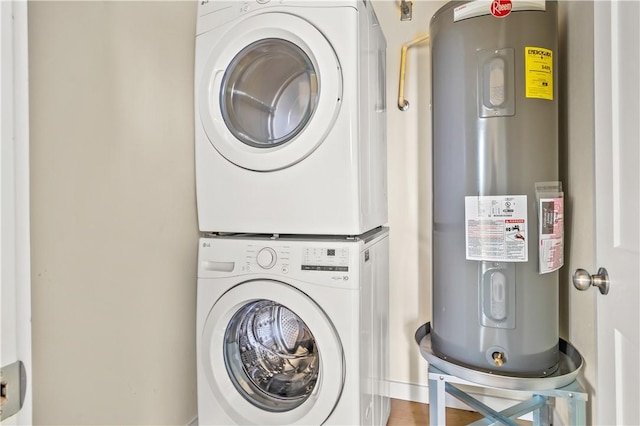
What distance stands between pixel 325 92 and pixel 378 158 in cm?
43

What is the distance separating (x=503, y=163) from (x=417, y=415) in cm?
124

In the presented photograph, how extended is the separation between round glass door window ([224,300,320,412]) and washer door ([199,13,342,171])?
1.84 ft

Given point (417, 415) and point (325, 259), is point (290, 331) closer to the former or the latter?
point (325, 259)

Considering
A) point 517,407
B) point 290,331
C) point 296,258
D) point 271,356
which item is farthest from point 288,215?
point 517,407

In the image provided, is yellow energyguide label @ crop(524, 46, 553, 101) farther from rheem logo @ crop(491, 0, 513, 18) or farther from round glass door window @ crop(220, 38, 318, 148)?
round glass door window @ crop(220, 38, 318, 148)

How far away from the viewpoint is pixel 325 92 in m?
1.24

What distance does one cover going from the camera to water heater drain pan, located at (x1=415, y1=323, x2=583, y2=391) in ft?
3.62

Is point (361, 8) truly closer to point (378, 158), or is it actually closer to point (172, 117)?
point (378, 158)

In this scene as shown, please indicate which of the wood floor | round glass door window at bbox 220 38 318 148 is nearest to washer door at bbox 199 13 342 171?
round glass door window at bbox 220 38 318 148

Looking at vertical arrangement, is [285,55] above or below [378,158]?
above

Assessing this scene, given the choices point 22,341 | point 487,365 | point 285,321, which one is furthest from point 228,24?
point 487,365

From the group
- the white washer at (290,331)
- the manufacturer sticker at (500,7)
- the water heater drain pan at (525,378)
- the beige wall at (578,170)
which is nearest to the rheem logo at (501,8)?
the manufacturer sticker at (500,7)

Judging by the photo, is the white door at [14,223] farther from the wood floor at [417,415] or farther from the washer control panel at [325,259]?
the wood floor at [417,415]

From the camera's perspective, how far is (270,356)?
145 centimetres
